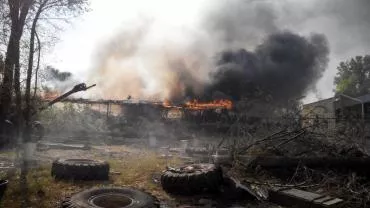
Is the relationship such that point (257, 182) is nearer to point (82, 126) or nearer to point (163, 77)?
point (82, 126)

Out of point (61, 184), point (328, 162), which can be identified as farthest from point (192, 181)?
point (328, 162)

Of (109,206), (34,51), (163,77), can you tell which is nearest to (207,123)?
(163,77)

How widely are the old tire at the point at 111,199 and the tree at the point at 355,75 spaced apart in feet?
167

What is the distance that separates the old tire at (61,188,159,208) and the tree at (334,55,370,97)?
50910 mm

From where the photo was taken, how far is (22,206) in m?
6.18

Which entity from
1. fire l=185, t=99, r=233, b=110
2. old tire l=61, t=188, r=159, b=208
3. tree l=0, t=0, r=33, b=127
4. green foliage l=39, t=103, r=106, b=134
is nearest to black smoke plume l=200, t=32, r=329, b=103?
fire l=185, t=99, r=233, b=110

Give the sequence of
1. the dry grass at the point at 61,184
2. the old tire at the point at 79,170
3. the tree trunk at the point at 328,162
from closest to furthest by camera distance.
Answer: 1. the dry grass at the point at 61,184
2. the old tire at the point at 79,170
3. the tree trunk at the point at 328,162

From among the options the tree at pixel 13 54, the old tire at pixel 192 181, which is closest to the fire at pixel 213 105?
the tree at pixel 13 54

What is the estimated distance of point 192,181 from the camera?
7.62 m

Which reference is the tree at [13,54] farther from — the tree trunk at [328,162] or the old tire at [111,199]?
the tree trunk at [328,162]

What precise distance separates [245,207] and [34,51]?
34.3 ft

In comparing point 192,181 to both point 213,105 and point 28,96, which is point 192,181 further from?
point 213,105

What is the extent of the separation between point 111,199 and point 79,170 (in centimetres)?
232

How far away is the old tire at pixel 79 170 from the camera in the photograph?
8.46 meters
